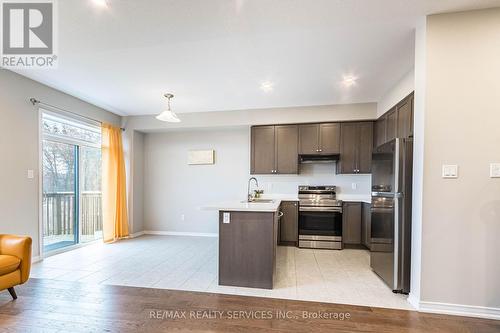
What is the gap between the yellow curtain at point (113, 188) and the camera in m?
4.61

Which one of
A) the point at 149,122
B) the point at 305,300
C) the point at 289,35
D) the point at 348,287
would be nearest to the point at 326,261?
the point at 348,287

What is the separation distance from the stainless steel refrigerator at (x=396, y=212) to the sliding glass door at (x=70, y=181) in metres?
4.82

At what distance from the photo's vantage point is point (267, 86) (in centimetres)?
358

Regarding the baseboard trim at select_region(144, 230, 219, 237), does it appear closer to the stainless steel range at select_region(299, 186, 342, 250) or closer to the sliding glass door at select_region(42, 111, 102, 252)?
the sliding glass door at select_region(42, 111, 102, 252)

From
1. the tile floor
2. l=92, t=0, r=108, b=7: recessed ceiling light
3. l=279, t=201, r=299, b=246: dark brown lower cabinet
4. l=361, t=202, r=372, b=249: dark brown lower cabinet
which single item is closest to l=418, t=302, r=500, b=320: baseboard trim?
the tile floor

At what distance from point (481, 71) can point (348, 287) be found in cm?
249

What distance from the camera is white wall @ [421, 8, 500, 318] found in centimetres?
202

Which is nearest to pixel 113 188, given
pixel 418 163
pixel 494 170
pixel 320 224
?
pixel 320 224

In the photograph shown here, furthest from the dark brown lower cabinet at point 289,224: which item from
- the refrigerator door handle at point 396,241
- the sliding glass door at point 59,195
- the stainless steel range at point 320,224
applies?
the sliding glass door at point 59,195

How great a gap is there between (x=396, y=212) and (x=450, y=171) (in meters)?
0.62

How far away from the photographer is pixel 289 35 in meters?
2.30

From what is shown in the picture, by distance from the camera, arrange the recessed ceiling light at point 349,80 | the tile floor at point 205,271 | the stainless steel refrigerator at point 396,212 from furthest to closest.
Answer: the recessed ceiling light at point 349,80, the tile floor at point 205,271, the stainless steel refrigerator at point 396,212

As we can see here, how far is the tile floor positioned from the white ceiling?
8.76 ft

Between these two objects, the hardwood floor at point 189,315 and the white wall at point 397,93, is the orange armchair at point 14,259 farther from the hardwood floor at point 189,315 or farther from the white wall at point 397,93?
the white wall at point 397,93
